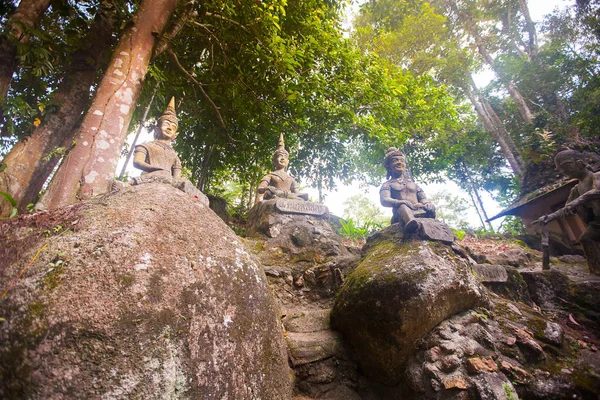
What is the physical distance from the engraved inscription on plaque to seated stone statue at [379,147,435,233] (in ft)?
4.78

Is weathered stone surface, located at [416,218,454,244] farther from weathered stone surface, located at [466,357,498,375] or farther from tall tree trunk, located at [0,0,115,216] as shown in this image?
tall tree trunk, located at [0,0,115,216]

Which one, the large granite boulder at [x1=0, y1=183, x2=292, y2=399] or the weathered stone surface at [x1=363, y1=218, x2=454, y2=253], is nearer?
the large granite boulder at [x1=0, y1=183, x2=292, y2=399]

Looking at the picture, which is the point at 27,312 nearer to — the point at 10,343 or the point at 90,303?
the point at 10,343

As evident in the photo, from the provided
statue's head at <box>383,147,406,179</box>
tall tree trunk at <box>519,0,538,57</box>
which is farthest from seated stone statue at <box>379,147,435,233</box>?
tall tree trunk at <box>519,0,538,57</box>

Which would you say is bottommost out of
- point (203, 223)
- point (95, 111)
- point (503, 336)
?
point (503, 336)

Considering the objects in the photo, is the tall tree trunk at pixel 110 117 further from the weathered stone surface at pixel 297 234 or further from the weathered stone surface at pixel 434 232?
the weathered stone surface at pixel 434 232

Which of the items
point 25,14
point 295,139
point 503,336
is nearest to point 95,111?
point 25,14

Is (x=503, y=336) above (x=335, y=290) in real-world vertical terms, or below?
below

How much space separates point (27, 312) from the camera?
4.12ft

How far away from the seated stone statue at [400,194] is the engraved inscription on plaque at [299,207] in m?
1.46

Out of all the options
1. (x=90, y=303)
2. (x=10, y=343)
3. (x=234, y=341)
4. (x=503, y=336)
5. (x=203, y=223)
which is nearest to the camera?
(x=10, y=343)

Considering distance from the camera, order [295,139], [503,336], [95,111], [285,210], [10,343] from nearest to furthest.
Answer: [10,343]
[503,336]
[95,111]
[285,210]
[295,139]

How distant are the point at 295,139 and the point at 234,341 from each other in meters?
8.83

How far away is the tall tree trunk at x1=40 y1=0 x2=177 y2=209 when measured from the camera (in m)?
3.06
